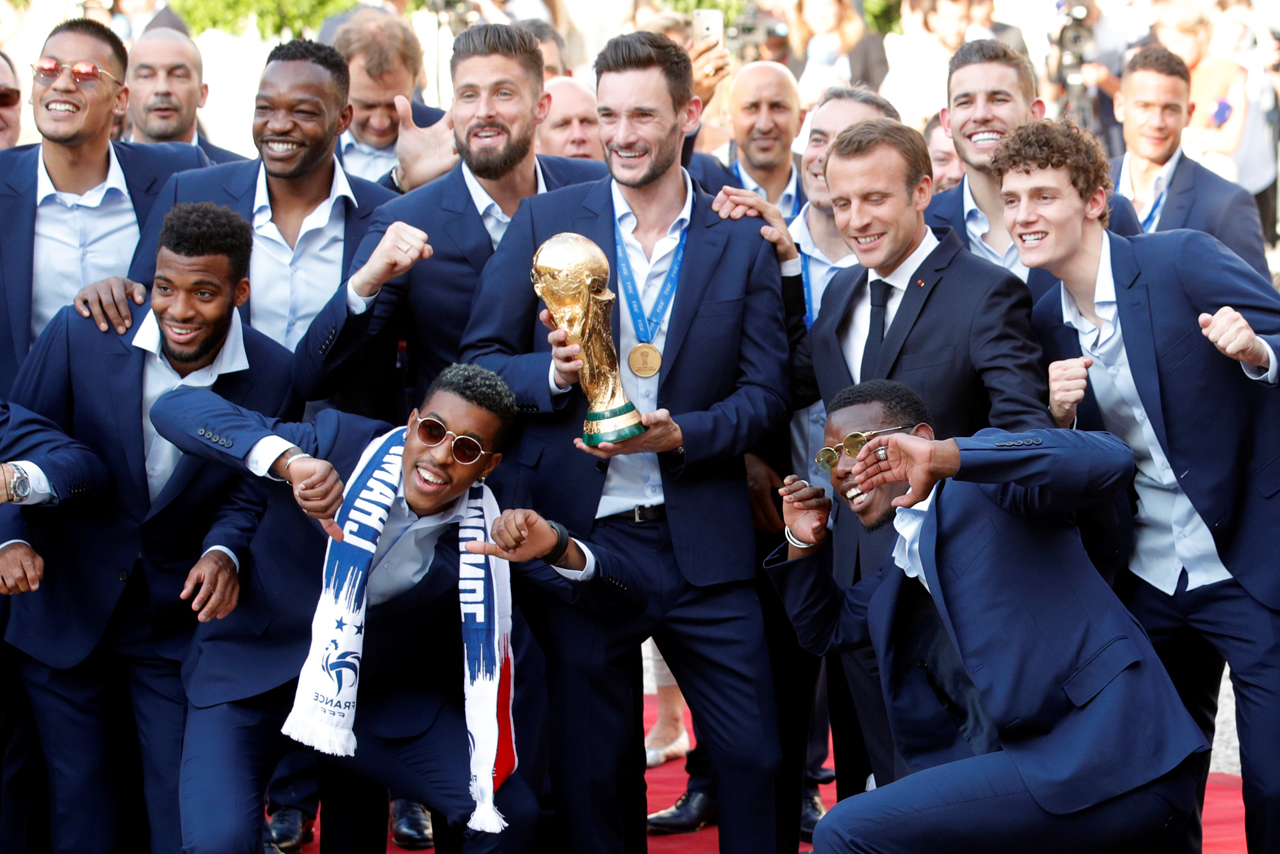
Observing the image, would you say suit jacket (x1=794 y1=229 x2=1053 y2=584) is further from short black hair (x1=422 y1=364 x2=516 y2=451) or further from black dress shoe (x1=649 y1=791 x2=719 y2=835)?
black dress shoe (x1=649 y1=791 x2=719 y2=835)

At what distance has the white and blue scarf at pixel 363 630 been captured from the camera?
4254mm

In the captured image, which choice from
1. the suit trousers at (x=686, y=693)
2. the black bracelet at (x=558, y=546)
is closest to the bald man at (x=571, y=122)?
the suit trousers at (x=686, y=693)

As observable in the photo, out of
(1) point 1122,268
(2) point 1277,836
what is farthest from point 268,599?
(2) point 1277,836

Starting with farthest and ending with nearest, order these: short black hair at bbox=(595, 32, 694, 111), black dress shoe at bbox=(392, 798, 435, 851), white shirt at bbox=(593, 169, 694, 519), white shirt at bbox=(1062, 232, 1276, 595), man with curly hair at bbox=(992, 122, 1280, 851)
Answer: black dress shoe at bbox=(392, 798, 435, 851) → short black hair at bbox=(595, 32, 694, 111) → white shirt at bbox=(593, 169, 694, 519) → white shirt at bbox=(1062, 232, 1276, 595) → man with curly hair at bbox=(992, 122, 1280, 851)

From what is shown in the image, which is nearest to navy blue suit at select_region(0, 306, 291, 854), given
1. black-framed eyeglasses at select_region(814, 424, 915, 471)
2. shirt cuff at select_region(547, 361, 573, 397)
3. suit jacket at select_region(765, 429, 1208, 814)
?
shirt cuff at select_region(547, 361, 573, 397)

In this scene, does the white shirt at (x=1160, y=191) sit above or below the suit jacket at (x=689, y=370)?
above

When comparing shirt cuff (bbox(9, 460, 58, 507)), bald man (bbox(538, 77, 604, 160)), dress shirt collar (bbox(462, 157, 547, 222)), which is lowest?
shirt cuff (bbox(9, 460, 58, 507))

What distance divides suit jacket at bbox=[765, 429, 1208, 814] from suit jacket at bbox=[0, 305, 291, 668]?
2.29 metres

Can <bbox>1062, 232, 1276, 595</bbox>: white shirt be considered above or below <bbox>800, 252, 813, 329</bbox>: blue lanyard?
below

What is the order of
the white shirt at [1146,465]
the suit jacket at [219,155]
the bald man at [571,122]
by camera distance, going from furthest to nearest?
the bald man at [571,122] < the suit jacket at [219,155] < the white shirt at [1146,465]

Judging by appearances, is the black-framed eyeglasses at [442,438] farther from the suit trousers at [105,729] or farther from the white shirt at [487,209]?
the suit trousers at [105,729]

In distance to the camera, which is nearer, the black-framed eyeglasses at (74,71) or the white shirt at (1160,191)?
the black-framed eyeglasses at (74,71)

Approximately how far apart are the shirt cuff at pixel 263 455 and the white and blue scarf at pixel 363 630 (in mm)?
236

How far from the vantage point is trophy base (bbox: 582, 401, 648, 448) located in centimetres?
427
